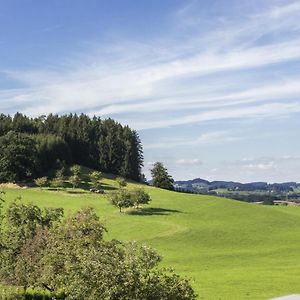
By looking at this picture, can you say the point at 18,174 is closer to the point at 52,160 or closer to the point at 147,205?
the point at 52,160

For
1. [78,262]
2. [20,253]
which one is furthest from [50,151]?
[78,262]

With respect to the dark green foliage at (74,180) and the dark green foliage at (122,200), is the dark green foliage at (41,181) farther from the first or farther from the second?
the dark green foliage at (122,200)

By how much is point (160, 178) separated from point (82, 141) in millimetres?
35545

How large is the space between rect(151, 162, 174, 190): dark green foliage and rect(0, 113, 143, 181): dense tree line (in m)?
9.53

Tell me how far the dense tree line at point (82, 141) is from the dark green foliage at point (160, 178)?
375 inches

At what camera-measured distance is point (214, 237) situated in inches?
3433

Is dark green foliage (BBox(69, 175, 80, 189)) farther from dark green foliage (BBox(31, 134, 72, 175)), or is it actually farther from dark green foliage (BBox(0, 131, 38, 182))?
dark green foliage (BBox(31, 134, 72, 175))

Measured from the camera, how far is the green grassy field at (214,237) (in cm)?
5384

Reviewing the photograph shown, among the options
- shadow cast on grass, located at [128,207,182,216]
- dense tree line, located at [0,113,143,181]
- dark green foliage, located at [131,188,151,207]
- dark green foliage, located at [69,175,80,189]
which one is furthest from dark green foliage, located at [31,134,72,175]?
shadow cast on grass, located at [128,207,182,216]

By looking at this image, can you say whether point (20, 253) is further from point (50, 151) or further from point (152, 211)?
point (50, 151)

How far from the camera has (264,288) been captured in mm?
50250

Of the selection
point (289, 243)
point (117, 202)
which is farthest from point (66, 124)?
point (289, 243)

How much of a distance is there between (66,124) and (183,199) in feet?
260

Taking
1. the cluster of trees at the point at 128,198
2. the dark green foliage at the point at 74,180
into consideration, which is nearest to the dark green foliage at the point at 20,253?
the cluster of trees at the point at 128,198
